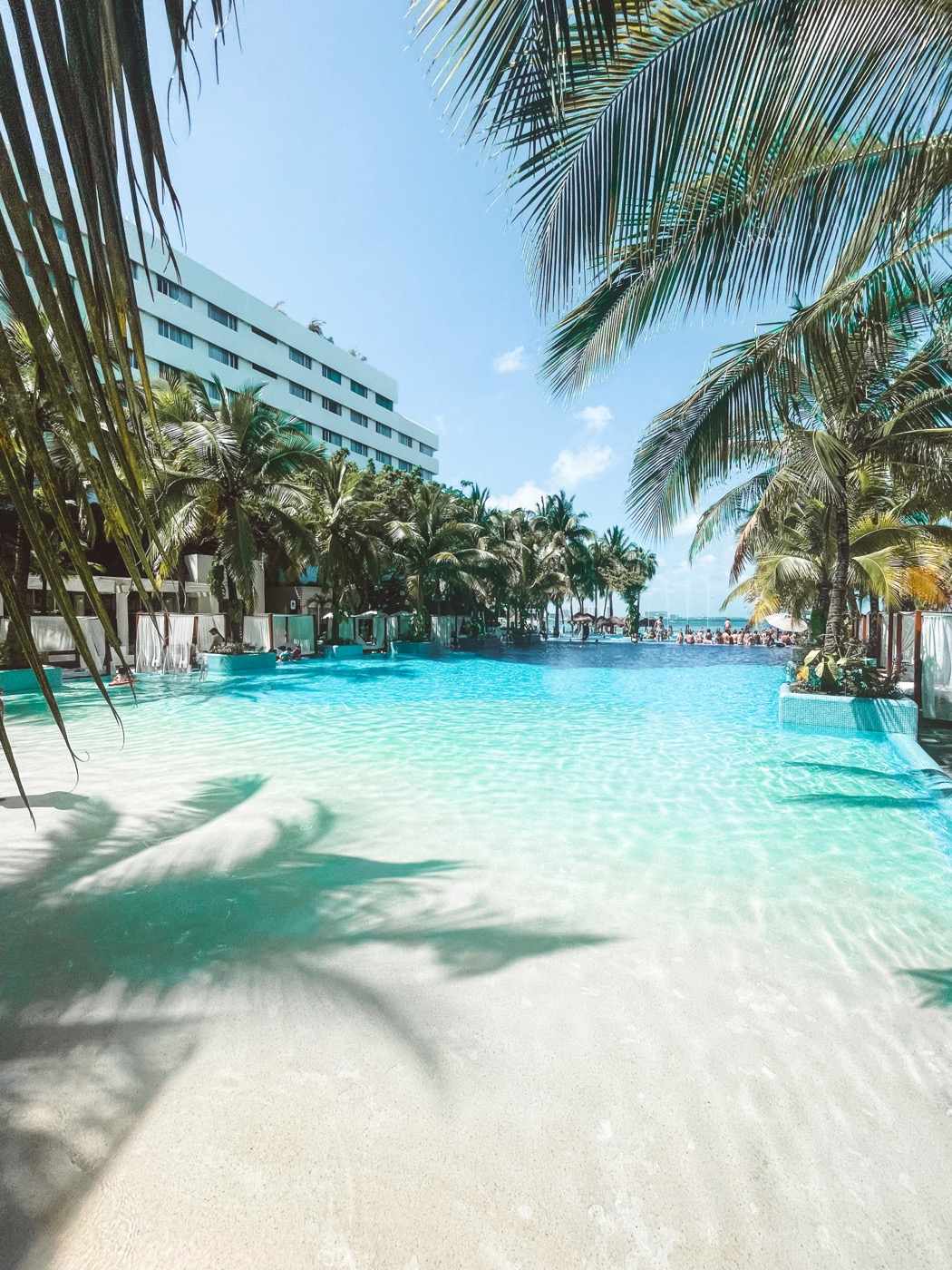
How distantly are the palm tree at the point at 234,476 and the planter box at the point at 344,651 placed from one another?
18.6 ft

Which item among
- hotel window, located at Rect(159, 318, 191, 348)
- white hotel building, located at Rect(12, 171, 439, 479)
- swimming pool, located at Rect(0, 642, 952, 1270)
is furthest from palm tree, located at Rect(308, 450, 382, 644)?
swimming pool, located at Rect(0, 642, 952, 1270)

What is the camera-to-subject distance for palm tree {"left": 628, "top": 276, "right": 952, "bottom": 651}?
502 cm

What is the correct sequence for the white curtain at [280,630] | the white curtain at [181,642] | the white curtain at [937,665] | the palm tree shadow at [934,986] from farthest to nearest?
the white curtain at [280,630]
the white curtain at [181,642]
the white curtain at [937,665]
the palm tree shadow at [934,986]

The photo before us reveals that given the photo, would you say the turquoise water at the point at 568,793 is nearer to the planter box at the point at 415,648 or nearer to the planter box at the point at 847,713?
the planter box at the point at 847,713

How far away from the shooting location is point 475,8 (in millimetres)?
2160

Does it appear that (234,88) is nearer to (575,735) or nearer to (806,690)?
(575,735)

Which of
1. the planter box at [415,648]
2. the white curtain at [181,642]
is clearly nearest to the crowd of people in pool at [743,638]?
the planter box at [415,648]

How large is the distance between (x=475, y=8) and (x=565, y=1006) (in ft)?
13.0

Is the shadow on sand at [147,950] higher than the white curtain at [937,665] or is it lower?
lower

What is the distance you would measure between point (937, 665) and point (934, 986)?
8626mm

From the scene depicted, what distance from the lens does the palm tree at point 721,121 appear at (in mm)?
2467

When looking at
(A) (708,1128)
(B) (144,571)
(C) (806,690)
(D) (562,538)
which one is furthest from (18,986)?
(D) (562,538)

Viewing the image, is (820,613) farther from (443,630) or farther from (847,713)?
(443,630)

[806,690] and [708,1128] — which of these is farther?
[806,690]
